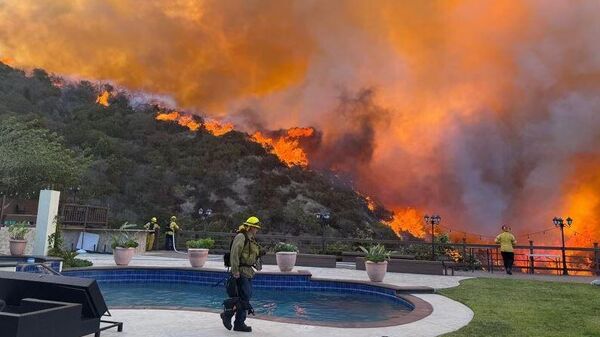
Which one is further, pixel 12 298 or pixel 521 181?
pixel 521 181

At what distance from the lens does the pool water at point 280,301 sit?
357 inches

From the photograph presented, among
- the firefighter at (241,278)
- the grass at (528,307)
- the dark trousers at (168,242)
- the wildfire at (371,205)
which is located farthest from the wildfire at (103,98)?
the firefighter at (241,278)

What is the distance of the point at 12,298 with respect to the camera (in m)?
5.11

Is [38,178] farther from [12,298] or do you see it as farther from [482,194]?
[482,194]

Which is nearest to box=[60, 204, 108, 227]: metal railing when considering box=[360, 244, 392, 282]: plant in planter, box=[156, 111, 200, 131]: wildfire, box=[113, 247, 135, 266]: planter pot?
box=[113, 247, 135, 266]: planter pot

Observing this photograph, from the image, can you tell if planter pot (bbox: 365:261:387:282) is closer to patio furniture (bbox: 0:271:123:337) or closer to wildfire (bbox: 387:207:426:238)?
patio furniture (bbox: 0:271:123:337)

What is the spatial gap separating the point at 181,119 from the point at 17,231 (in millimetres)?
41460

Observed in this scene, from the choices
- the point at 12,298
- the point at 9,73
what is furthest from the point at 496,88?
the point at 9,73

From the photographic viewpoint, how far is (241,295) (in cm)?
646

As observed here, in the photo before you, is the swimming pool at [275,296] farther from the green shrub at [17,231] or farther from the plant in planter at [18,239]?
the green shrub at [17,231]

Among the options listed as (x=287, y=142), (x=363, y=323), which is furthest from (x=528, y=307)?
(x=287, y=142)

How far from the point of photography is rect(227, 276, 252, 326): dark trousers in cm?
636

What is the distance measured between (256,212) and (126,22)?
120ft

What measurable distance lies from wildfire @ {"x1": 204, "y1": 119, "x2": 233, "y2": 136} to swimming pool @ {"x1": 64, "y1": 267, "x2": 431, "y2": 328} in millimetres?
39238
